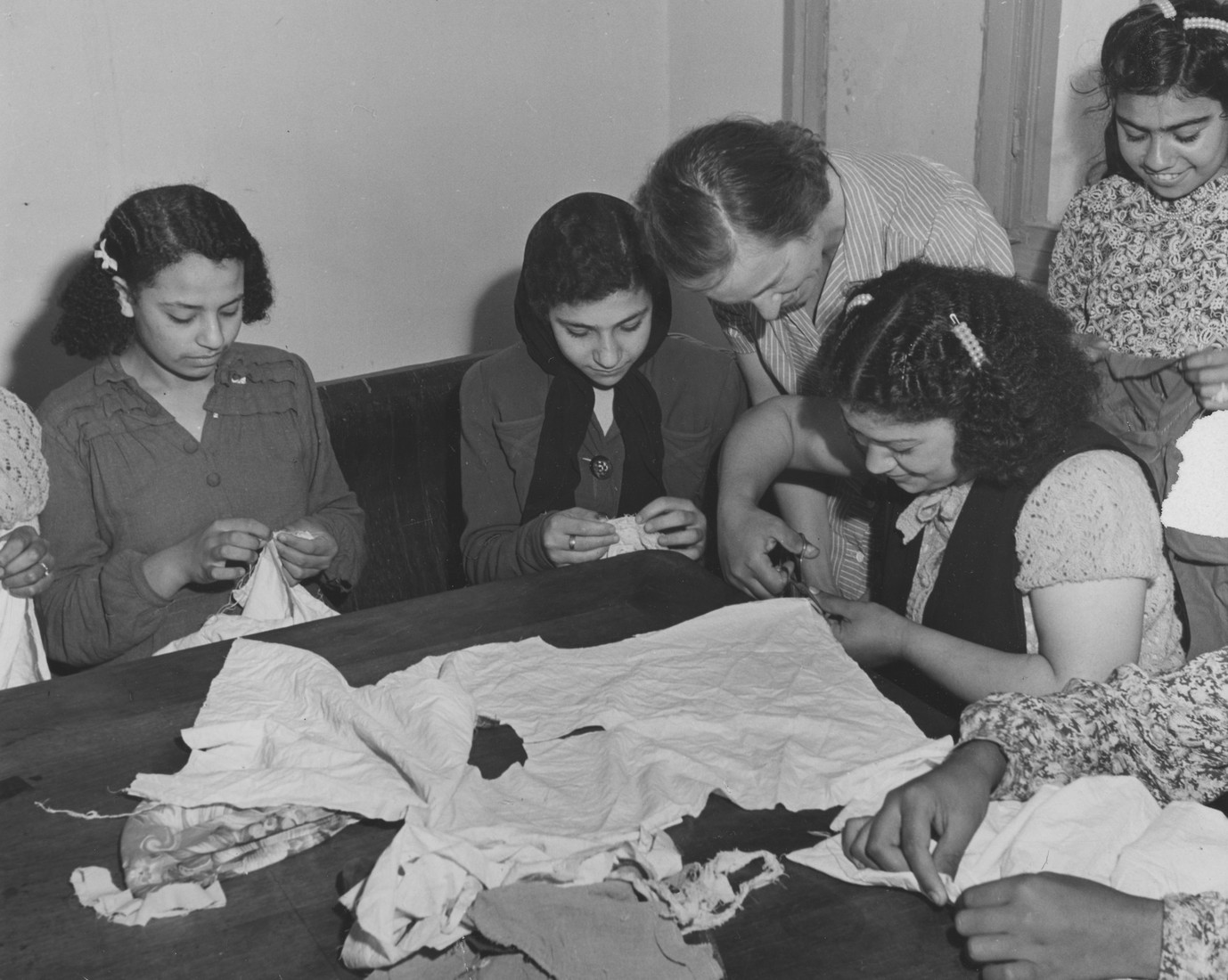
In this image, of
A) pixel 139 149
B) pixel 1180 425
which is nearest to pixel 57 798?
pixel 1180 425

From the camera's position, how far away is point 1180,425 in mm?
2258

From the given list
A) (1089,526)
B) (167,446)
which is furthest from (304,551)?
(1089,526)

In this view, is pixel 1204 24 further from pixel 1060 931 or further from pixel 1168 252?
pixel 1060 931

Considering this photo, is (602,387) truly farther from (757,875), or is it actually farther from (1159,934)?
(1159,934)

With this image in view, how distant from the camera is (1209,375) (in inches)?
84.7

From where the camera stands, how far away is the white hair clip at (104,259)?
2.40 metres

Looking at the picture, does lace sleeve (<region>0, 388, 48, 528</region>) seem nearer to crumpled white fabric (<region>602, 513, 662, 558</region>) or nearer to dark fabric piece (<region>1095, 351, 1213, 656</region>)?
crumpled white fabric (<region>602, 513, 662, 558</region>)

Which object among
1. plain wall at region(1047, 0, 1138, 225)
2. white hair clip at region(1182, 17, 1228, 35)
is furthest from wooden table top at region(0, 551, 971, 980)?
plain wall at region(1047, 0, 1138, 225)

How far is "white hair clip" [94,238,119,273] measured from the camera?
94.3 inches

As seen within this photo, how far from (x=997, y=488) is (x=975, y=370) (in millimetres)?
193

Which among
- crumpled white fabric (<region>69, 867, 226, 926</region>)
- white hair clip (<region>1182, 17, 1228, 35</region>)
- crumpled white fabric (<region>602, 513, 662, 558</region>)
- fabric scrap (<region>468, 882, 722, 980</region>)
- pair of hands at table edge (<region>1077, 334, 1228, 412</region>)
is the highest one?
white hair clip (<region>1182, 17, 1228, 35</region>)

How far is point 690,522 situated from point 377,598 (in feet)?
4.11

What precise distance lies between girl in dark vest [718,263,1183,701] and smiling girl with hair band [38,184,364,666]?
108 centimetres

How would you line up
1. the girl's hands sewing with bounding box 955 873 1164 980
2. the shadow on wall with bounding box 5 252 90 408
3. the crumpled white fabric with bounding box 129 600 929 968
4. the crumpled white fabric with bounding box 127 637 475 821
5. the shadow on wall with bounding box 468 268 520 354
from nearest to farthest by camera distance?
the girl's hands sewing with bounding box 955 873 1164 980 < the crumpled white fabric with bounding box 129 600 929 968 < the crumpled white fabric with bounding box 127 637 475 821 < the shadow on wall with bounding box 5 252 90 408 < the shadow on wall with bounding box 468 268 520 354
